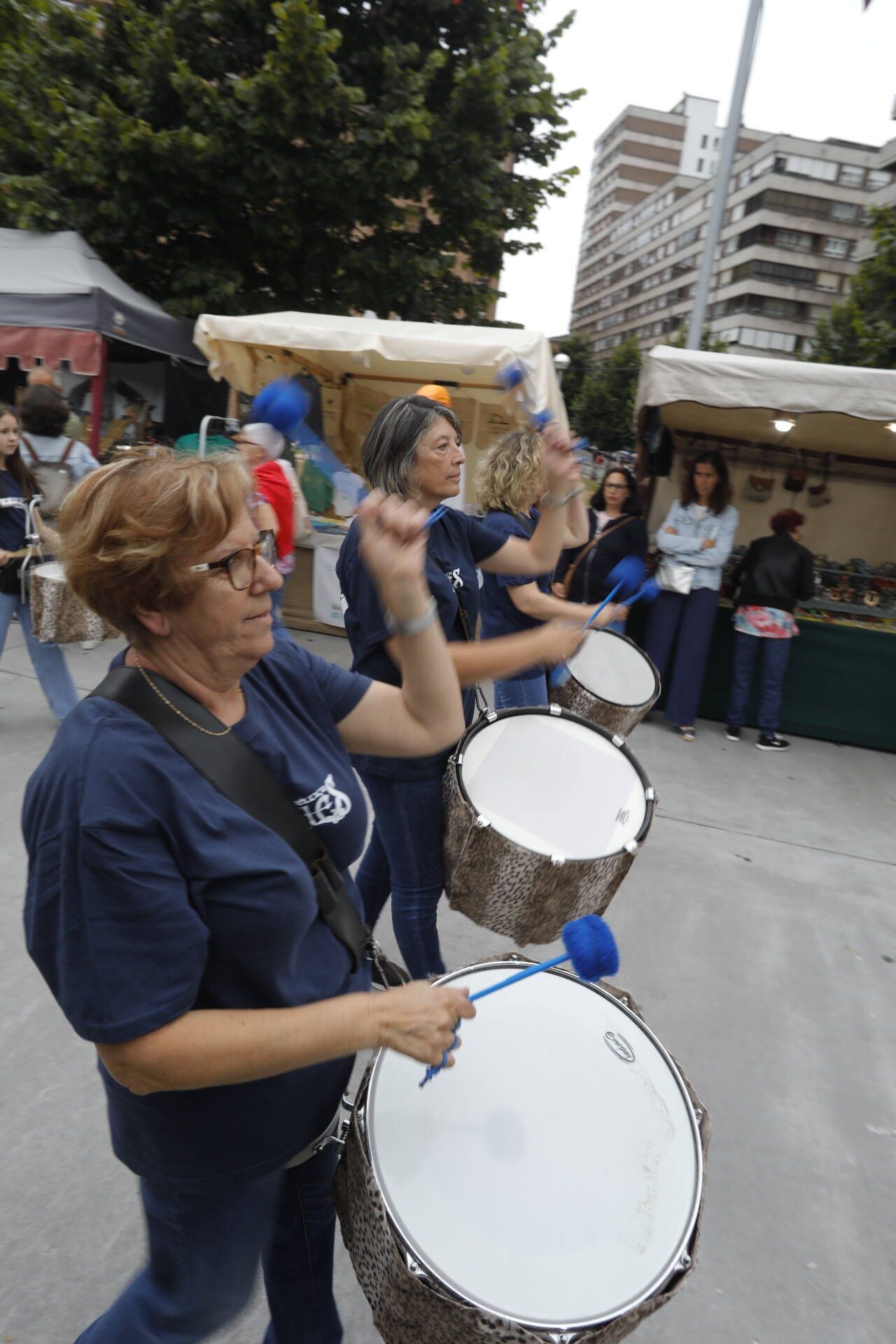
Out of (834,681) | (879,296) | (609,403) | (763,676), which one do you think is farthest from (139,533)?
(609,403)

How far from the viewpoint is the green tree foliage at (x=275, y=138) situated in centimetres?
830

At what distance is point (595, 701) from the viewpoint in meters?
3.12

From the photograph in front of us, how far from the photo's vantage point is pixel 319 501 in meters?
7.10

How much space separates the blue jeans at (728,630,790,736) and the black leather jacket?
10.6 inches

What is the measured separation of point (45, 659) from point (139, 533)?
368 centimetres

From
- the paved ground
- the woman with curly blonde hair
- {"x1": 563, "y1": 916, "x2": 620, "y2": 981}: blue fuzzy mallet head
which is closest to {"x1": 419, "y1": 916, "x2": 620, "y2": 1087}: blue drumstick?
{"x1": 563, "y1": 916, "x2": 620, "y2": 981}: blue fuzzy mallet head

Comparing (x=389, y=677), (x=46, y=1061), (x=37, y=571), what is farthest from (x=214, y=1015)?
(x=37, y=571)

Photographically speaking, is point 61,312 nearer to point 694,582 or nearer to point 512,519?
point 694,582

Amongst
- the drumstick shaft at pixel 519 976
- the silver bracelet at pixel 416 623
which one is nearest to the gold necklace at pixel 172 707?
the silver bracelet at pixel 416 623

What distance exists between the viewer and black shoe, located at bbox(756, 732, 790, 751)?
5551mm

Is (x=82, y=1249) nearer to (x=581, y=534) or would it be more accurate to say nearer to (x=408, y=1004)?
(x=408, y=1004)

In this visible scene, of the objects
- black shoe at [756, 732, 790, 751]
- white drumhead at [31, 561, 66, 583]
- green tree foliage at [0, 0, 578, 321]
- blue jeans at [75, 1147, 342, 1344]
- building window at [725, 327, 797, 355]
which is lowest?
black shoe at [756, 732, 790, 751]

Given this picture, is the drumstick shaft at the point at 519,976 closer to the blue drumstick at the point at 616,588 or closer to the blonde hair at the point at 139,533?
the blonde hair at the point at 139,533

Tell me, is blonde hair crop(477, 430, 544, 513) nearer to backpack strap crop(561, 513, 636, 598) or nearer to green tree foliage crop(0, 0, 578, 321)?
backpack strap crop(561, 513, 636, 598)
